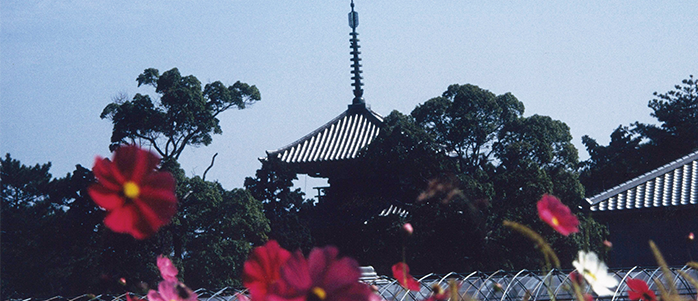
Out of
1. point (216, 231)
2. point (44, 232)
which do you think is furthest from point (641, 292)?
point (44, 232)

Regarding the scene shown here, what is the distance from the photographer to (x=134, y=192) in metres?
0.57

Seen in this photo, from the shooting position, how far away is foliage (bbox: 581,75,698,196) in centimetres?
2081

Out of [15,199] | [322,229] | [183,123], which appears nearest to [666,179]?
[322,229]

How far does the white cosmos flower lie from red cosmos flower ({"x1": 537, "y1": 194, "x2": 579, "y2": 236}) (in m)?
0.04

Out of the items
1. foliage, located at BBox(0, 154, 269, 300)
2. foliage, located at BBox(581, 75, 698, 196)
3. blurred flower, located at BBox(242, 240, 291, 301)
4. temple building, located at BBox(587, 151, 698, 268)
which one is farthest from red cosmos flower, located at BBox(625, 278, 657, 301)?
foliage, located at BBox(581, 75, 698, 196)

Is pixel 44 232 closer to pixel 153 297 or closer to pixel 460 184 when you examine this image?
pixel 460 184

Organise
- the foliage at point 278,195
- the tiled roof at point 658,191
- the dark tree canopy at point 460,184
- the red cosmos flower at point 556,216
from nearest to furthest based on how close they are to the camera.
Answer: the red cosmos flower at point 556,216 → the tiled roof at point 658,191 → the dark tree canopy at point 460,184 → the foliage at point 278,195

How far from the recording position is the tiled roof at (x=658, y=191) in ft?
31.8

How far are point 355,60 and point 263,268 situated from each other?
52.2 feet

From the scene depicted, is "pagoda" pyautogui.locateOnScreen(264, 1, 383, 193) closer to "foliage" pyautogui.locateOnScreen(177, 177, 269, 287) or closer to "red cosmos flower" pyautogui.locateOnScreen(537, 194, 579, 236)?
"foliage" pyautogui.locateOnScreen(177, 177, 269, 287)

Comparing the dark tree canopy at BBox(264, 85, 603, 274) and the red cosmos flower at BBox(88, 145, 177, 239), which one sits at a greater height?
the dark tree canopy at BBox(264, 85, 603, 274)

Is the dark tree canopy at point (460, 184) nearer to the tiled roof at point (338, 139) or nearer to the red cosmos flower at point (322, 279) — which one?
the tiled roof at point (338, 139)

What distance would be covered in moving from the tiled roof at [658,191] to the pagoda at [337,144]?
4.55m

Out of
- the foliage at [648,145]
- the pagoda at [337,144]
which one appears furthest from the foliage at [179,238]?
the foliage at [648,145]
